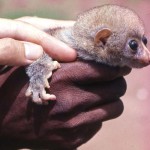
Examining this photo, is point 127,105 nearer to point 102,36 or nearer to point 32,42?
point 102,36

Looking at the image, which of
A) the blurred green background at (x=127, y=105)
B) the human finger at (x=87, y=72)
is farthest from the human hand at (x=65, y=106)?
the blurred green background at (x=127, y=105)

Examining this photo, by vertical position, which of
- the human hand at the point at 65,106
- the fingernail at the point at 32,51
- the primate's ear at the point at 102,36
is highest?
the primate's ear at the point at 102,36

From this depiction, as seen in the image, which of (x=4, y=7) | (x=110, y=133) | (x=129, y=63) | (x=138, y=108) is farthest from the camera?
(x=4, y=7)

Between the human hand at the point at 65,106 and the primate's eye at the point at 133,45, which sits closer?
the human hand at the point at 65,106

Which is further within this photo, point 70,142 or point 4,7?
point 4,7

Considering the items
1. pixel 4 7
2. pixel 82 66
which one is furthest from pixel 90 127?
pixel 4 7

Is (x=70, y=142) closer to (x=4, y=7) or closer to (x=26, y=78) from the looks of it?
(x=26, y=78)

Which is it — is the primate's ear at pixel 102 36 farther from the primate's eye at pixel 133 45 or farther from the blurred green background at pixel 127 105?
the blurred green background at pixel 127 105

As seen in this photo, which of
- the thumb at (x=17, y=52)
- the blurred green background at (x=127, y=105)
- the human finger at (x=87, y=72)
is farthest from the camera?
the blurred green background at (x=127, y=105)

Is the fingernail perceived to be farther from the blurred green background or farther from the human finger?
the blurred green background
